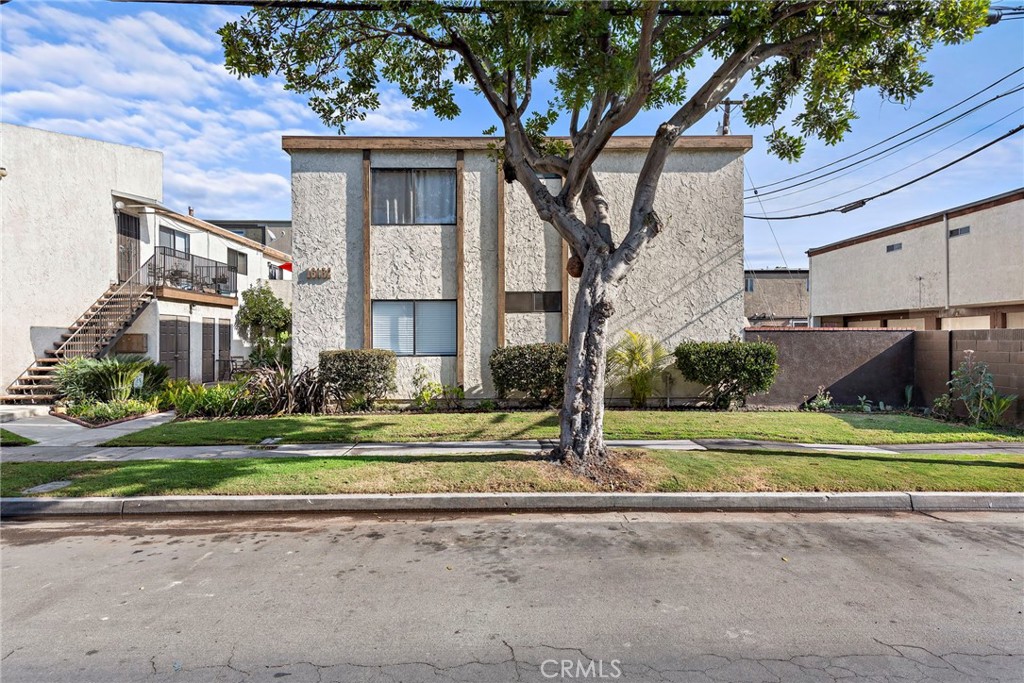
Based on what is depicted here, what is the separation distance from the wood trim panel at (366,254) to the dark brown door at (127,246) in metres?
9.07

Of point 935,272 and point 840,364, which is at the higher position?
point 935,272

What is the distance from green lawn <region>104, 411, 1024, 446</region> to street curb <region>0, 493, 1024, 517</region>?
3.12m

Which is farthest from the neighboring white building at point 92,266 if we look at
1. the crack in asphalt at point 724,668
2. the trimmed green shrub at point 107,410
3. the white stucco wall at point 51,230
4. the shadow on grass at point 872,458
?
the shadow on grass at point 872,458

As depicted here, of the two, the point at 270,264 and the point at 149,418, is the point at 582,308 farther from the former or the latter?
the point at 270,264

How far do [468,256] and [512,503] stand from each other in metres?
8.22

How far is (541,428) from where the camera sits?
416 inches

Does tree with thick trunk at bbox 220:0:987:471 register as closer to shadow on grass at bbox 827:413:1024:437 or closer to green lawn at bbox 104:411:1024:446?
green lawn at bbox 104:411:1024:446

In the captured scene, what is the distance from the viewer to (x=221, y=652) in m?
3.52

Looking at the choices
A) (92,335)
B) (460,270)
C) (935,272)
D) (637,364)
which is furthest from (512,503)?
(935,272)

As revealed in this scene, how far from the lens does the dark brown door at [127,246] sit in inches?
682

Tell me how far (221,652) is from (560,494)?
398cm

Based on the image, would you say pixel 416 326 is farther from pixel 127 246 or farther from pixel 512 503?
pixel 127 246

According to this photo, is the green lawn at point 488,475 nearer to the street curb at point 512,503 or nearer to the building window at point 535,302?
the street curb at point 512,503

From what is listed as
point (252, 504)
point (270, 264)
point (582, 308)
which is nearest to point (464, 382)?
point (582, 308)
